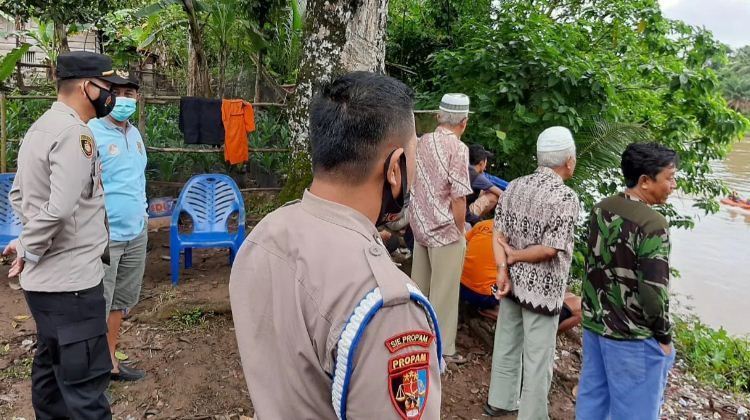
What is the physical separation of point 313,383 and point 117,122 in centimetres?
280

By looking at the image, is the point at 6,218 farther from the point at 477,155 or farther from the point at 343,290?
the point at 343,290

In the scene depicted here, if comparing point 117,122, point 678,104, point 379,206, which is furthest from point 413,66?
point 379,206

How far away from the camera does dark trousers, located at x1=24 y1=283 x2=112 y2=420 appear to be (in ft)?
7.93

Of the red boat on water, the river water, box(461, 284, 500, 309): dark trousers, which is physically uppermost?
box(461, 284, 500, 309): dark trousers

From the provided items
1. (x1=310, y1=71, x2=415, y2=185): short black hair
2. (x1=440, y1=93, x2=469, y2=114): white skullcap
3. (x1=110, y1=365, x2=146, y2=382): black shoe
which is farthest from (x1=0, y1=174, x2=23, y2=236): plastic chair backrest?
(x1=310, y1=71, x2=415, y2=185): short black hair

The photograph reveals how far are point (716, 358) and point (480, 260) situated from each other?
9.72 ft

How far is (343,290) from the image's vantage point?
3.23 ft

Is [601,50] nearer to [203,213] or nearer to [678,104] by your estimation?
[678,104]

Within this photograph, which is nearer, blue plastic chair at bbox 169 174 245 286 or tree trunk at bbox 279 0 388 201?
tree trunk at bbox 279 0 388 201

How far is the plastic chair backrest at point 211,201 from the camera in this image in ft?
17.2

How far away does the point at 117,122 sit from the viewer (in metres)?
3.33

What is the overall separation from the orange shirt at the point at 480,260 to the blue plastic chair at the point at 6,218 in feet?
12.6

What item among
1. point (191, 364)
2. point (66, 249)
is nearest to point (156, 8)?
point (191, 364)

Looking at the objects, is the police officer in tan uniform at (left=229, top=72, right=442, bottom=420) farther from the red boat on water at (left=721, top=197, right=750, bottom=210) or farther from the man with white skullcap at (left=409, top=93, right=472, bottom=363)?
the red boat on water at (left=721, top=197, right=750, bottom=210)
